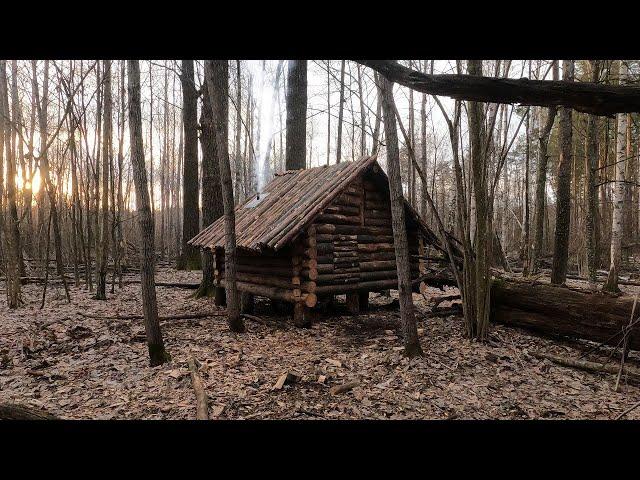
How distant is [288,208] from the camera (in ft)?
28.6

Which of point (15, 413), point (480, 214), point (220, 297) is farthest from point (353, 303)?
point (15, 413)

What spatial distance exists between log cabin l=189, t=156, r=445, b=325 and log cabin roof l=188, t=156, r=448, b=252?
0.07 feet

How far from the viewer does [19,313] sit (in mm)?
8836

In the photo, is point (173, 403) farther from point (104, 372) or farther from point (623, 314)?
point (623, 314)

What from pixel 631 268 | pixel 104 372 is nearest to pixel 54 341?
pixel 104 372

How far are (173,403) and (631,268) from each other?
19422 millimetres

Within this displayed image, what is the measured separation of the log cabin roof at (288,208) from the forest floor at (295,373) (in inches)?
74.8

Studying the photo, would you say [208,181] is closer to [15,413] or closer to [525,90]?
[15,413]

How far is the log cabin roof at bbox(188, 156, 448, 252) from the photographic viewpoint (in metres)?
7.66

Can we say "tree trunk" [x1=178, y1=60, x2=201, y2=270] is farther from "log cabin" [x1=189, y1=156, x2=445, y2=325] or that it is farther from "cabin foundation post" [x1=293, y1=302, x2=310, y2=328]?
"cabin foundation post" [x1=293, y1=302, x2=310, y2=328]

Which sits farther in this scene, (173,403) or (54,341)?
(54,341)
